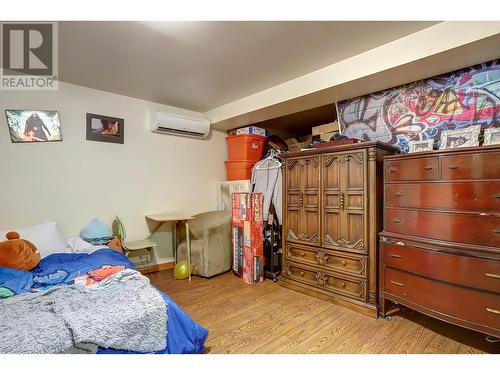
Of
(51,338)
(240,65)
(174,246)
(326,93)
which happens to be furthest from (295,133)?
(51,338)

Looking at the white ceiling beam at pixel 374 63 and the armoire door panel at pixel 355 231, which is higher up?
the white ceiling beam at pixel 374 63

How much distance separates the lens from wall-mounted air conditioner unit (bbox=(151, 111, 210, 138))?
130 inches

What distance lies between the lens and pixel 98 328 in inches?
47.8

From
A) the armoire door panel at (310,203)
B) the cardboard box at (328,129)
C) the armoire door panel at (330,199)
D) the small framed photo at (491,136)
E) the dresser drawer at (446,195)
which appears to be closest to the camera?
the dresser drawer at (446,195)

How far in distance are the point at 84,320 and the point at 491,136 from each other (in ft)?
9.82

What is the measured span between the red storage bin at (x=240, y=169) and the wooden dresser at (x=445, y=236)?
83.4 inches

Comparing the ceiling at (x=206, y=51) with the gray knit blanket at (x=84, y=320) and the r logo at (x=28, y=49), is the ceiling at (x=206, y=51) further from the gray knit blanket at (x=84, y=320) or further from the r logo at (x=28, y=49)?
the gray knit blanket at (x=84, y=320)

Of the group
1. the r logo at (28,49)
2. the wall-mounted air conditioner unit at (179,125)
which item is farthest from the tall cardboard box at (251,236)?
the r logo at (28,49)

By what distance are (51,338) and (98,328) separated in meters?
0.18

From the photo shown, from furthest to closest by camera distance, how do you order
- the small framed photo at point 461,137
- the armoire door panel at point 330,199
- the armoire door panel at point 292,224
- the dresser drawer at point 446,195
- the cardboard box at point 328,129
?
the cardboard box at point 328,129 → the armoire door panel at point 292,224 → the armoire door panel at point 330,199 → the small framed photo at point 461,137 → the dresser drawer at point 446,195

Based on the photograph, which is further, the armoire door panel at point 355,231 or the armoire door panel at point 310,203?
the armoire door panel at point 310,203

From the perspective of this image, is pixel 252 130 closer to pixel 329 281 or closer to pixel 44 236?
pixel 329 281

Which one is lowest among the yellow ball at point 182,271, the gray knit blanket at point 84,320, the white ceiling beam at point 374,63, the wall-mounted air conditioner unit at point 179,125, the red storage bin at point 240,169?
the yellow ball at point 182,271

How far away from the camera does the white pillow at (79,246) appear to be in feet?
8.09
